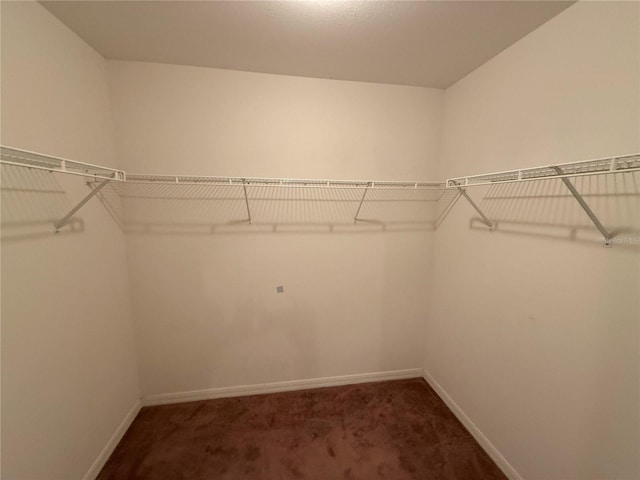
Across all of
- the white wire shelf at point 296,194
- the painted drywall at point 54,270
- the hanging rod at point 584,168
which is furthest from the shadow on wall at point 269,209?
the hanging rod at point 584,168

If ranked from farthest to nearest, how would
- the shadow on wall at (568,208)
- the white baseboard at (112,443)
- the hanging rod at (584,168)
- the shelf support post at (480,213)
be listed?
the shelf support post at (480,213), the white baseboard at (112,443), the shadow on wall at (568,208), the hanging rod at (584,168)

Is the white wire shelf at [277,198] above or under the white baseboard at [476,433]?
above

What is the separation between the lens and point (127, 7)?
1.25 m

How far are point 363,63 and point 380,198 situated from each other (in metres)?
0.99

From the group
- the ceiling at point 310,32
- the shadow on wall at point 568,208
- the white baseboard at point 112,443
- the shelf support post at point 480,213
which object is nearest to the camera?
the shadow on wall at point 568,208

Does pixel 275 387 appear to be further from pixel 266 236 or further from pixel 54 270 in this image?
pixel 54 270

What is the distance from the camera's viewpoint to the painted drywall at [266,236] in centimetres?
182

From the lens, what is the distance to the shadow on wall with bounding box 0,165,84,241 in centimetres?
105

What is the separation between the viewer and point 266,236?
203 centimetres

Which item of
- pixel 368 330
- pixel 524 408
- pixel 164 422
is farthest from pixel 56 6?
pixel 524 408

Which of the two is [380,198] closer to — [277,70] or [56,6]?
[277,70]

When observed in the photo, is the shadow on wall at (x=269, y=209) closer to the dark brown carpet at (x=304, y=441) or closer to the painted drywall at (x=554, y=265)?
the painted drywall at (x=554, y=265)

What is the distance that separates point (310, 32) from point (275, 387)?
265 centimetres

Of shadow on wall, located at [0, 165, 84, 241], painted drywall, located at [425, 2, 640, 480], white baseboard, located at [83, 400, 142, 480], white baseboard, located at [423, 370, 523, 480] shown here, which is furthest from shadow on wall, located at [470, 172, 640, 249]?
white baseboard, located at [83, 400, 142, 480]
